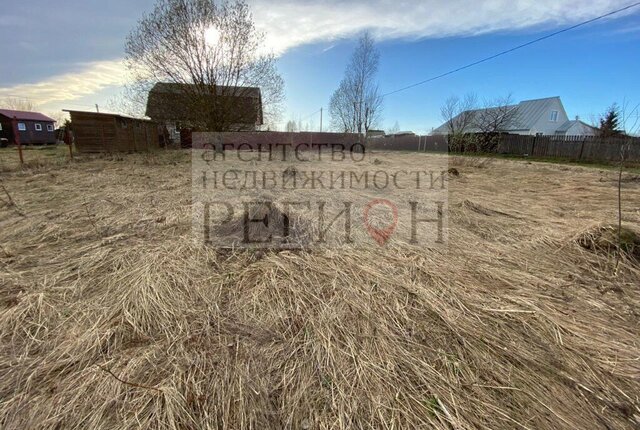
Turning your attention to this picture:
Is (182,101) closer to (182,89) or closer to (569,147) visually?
(182,89)

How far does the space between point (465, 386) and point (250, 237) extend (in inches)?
83.1

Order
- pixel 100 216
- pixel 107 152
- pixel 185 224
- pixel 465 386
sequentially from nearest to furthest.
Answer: pixel 465 386
pixel 185 224
pixel 100 216
pixel 107 152

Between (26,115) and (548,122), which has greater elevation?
(548,122)

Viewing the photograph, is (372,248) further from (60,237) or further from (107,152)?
(107,152)

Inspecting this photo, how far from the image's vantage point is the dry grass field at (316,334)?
1172mm

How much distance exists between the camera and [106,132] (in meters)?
11.8

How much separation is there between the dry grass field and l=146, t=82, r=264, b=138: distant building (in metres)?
11.4

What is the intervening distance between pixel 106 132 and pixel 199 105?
158 inches

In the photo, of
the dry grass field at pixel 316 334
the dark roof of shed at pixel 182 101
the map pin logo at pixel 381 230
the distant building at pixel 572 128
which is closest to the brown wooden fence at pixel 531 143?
the dark roof of shed at pixel 182 101

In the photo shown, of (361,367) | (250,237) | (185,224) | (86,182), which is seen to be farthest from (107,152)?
(361,367)

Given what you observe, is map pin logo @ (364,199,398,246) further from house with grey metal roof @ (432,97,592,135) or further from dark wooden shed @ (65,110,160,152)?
house with grey metal roof @ (432,97,592,135)

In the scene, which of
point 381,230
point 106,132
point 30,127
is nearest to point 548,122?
point 381,230

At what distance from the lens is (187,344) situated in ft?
4.92

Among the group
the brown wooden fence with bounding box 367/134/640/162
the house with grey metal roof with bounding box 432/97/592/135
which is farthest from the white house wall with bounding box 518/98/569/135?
the brown wooden fence with bounding box 367/134/640/162
